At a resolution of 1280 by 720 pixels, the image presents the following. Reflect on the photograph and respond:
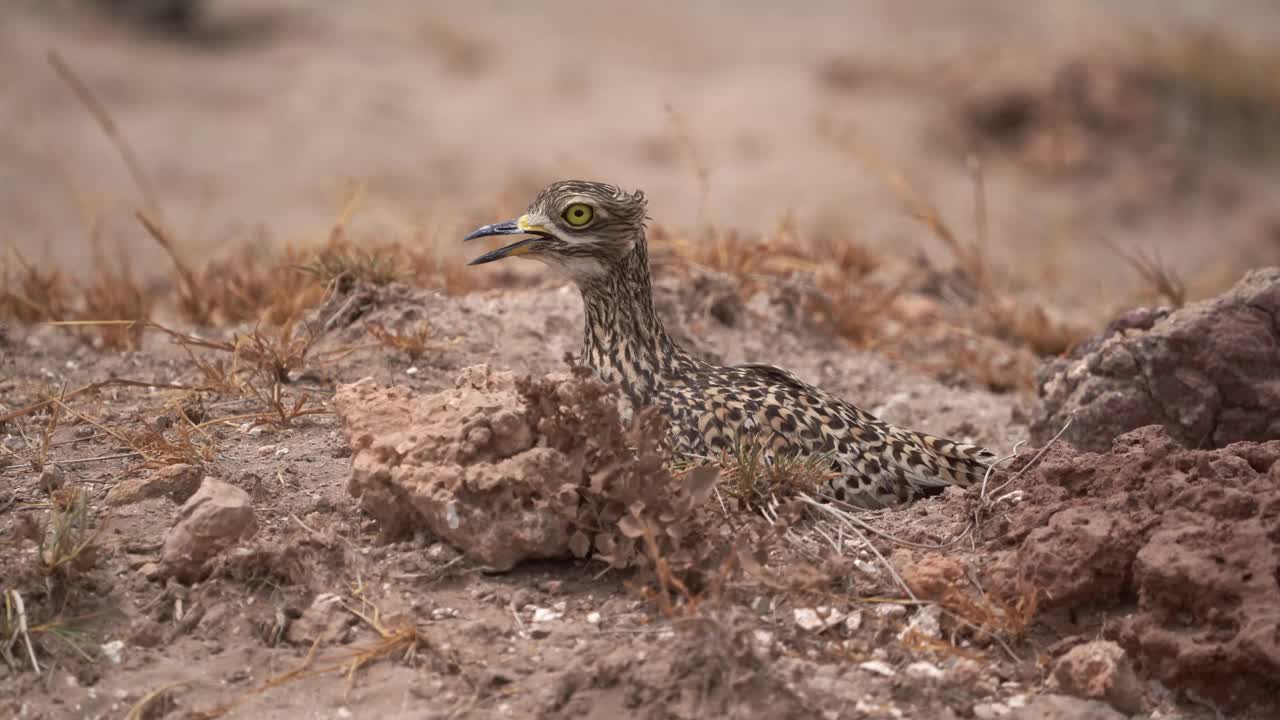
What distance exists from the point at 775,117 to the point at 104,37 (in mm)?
7761

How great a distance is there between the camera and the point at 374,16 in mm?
15820

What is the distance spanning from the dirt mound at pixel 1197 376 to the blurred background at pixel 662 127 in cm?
428

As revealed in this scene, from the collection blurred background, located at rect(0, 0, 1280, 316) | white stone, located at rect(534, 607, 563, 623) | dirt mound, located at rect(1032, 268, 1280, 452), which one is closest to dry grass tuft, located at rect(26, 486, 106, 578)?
white stone, located at rect(534, 607, 563, 623)

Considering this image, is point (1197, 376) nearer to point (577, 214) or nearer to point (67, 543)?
point (577, 214)

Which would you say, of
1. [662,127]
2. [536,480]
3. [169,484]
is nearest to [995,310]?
[536,480]

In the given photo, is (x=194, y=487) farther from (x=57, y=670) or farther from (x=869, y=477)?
(x=869, y=477)

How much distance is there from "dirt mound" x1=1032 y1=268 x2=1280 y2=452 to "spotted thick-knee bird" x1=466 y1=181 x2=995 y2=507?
1.78 ft

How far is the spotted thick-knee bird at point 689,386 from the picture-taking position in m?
4.16

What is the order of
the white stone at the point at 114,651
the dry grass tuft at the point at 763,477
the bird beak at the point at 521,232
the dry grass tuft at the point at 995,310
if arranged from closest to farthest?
1. the white stone at the point at 114,651
2. the dry grass tuft at the point at 763,477
3. the bird beak at the point at 521,232
4. the dry grass tuft at the point at 995,310

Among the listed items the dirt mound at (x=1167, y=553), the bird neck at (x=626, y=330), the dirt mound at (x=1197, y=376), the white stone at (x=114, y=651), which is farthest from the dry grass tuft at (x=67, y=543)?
the dirt mound at (x=1197, y=376)

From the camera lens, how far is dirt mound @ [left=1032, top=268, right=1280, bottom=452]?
14.5 ft

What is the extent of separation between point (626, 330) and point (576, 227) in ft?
1.30

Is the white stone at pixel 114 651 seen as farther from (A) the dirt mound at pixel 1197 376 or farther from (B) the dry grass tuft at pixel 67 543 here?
(A) the dirt mound at pixel 1197 376

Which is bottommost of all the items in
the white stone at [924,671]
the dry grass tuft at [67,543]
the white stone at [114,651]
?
the white stone at [924,671]
